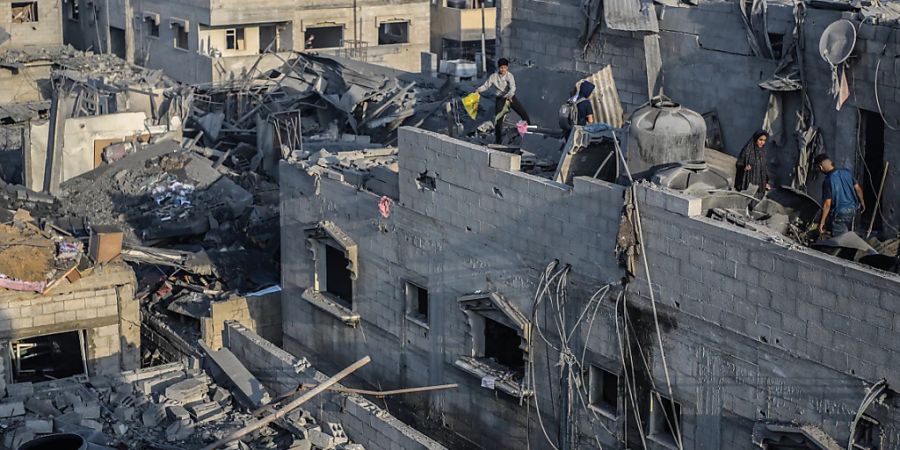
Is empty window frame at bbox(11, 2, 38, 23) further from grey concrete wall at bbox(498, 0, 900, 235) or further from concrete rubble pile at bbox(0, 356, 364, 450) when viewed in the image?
concrete rubble pile at bbox(0, 356, 364, 450)

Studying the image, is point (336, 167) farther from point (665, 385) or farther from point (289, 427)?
point (665, 385)

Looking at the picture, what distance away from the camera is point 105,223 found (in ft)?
97.4

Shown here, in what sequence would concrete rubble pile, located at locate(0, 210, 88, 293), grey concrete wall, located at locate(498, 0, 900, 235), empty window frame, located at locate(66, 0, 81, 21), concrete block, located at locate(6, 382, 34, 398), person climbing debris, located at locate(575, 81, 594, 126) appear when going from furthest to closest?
empty window frame, located at locate(66, 0, 81, 21) < concrete rubble pile, located at locate(0, 210, 88, 293) < person climbing debris, located at locate(575, 81, 594, 126) < concrete block, located at locate(6, 382, 34, 398) < grey concrete wall, located at locate(498, 0, 900, 235)

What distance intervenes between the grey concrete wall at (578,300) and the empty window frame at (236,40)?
69.7 feet

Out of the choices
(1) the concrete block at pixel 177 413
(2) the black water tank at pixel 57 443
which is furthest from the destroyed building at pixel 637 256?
(2) the black water tank at pixel 57 443

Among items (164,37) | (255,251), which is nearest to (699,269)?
(255,251)

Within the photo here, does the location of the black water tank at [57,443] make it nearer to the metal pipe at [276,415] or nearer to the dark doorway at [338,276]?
the metal pipe at [276,415]

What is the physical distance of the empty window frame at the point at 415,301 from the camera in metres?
21.3

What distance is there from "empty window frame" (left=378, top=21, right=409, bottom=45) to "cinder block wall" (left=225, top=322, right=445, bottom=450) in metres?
24.8

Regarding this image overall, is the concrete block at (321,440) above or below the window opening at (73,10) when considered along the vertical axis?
below

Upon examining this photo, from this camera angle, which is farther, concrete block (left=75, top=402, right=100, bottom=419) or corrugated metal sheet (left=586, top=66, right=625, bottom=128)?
corrugated metal sheet (left=586, top=66, right=625, bottom=128)

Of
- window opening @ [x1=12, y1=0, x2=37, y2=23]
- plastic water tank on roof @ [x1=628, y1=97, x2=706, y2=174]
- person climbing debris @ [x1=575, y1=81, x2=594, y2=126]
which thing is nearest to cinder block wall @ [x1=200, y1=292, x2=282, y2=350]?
person climbing debris @ [x1=575, y1=81, x2=594, y2=126]

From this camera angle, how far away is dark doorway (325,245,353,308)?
2309 centimetres

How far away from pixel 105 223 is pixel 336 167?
26.7 ft
